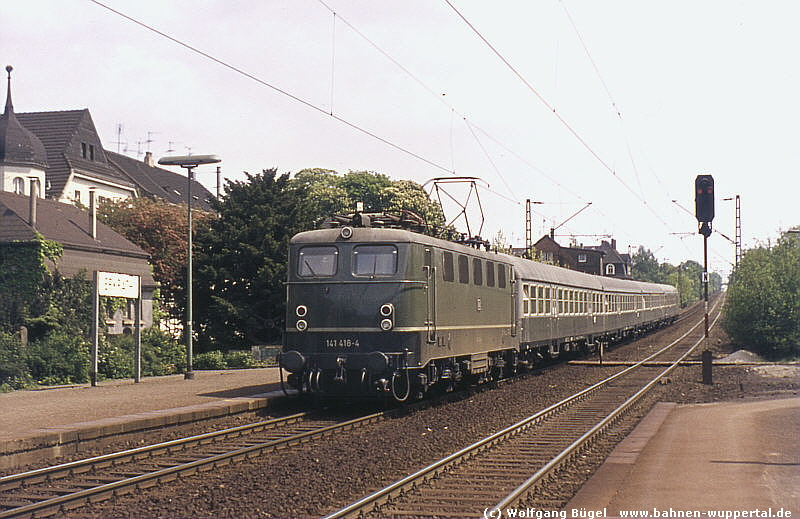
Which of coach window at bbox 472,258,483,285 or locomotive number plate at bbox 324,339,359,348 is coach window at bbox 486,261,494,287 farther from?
locomotive number plate at bbox 324,339,359,348

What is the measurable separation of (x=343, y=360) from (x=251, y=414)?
2.02 m

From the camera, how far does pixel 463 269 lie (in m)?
19.6

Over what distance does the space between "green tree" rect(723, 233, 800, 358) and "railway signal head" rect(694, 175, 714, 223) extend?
19094 millimetres

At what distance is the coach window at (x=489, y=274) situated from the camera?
70.4 feet

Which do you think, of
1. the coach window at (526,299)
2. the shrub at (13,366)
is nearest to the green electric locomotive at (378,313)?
the coach window at (526,299)

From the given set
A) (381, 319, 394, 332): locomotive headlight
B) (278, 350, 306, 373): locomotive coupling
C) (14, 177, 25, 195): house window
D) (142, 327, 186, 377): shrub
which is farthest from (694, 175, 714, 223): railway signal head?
(14, 177, 25, 195): house window

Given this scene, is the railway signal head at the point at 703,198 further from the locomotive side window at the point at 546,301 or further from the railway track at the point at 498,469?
the locomotive side window at the point at 546,301

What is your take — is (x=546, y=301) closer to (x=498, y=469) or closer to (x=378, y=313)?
(x=378, y=313)

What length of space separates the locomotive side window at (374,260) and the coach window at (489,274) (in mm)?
4994

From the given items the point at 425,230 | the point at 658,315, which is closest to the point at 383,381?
the point at 425,230

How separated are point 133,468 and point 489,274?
38.7 ft

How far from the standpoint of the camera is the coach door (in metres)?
17.2

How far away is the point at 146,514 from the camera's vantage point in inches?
356

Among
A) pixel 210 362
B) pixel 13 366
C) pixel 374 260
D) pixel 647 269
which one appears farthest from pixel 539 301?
pixel 647 269
